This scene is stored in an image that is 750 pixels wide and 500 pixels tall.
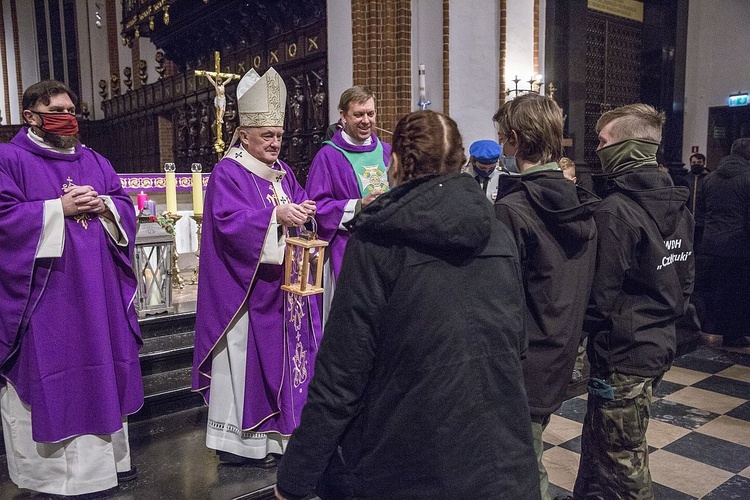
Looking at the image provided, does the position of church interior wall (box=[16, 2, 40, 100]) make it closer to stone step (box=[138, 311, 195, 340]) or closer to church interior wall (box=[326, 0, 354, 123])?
church interior wall (box=[326, 0, 354, 123])

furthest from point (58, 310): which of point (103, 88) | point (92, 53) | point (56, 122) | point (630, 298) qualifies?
point (92, 53)

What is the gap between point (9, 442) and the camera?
3.01m

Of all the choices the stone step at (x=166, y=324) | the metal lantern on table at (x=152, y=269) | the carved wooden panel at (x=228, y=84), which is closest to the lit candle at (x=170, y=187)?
the metal lantern on table at (x=152, y=269)

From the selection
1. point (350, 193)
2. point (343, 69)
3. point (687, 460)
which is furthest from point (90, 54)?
point (687, 460)

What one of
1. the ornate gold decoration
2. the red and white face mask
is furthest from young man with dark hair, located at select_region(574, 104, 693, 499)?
the ornate gold decoration

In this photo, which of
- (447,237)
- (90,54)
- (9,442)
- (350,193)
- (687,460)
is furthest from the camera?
(90,54)

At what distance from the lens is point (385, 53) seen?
723 centimetres

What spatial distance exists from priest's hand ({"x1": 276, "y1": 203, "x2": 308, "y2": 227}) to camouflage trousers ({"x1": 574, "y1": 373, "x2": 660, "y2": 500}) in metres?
Result: 1.44

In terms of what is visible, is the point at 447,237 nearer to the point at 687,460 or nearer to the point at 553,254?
the point at 553,254

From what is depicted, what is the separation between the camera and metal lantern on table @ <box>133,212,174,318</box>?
473cm

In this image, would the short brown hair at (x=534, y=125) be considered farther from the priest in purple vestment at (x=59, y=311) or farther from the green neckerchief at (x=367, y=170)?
the priest in purple vestment at (x=59, y=311)

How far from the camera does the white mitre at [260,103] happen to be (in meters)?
3.17

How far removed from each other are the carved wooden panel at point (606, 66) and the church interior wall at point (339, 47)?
13.5ft

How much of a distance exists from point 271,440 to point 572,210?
201cm
